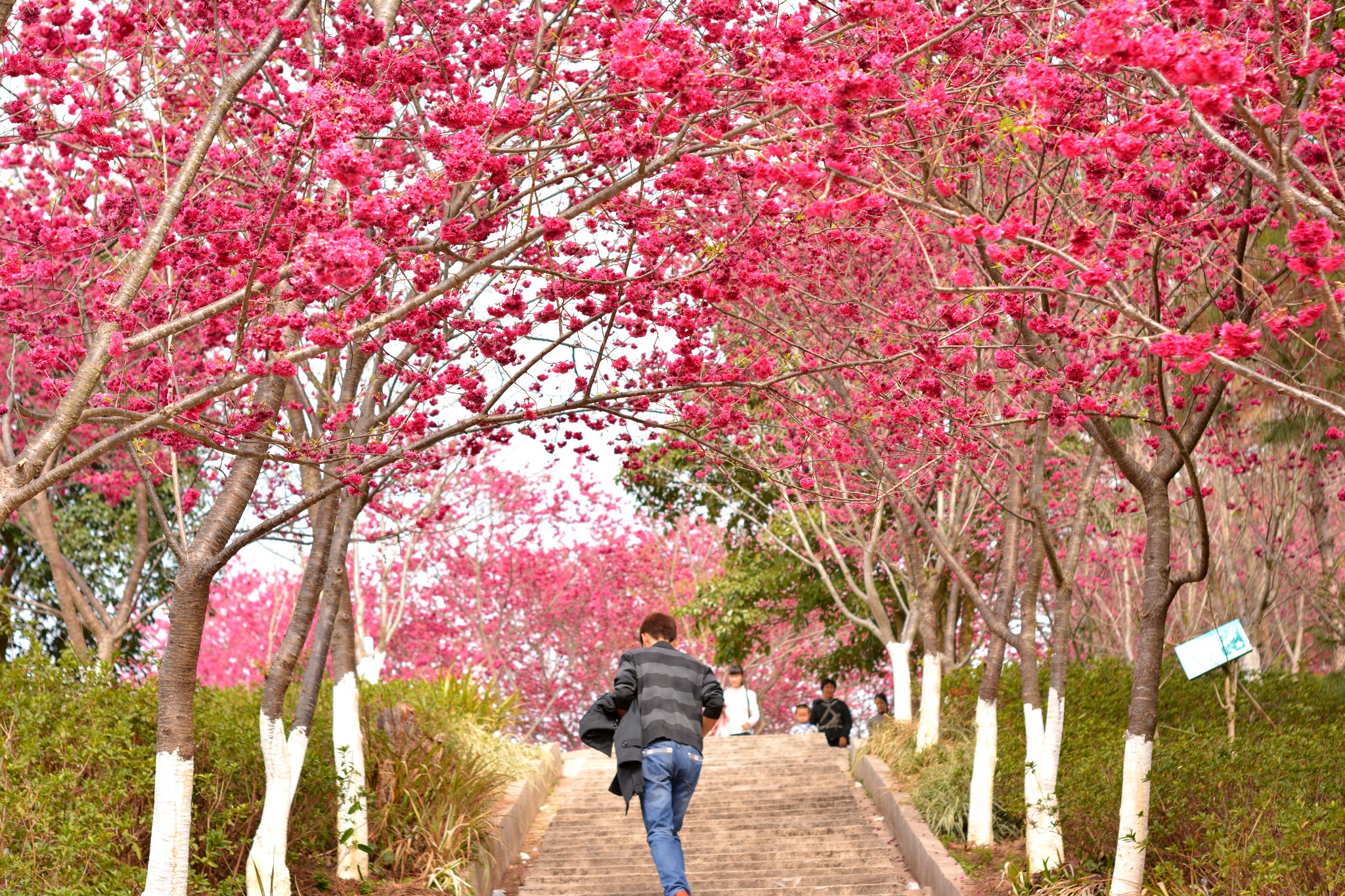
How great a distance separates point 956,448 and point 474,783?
14.3 ft

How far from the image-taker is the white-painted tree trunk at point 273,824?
640cm

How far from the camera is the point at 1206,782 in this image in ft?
22.2

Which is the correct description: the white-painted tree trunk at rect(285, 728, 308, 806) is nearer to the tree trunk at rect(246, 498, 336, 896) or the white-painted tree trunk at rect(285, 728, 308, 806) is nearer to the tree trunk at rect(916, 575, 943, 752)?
the tree trunk at rect(246, 498, 336, 896)

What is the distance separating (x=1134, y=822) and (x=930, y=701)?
5469 millimetres

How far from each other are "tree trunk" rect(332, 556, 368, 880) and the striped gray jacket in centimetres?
196

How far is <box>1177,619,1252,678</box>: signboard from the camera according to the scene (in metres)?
8.52

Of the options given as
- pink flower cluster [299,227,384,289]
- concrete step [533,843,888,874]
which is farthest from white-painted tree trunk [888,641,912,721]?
pink flower cluster [299,227,384,289]

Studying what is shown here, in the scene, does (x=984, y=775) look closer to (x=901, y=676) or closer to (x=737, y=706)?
(x=901, y=676)

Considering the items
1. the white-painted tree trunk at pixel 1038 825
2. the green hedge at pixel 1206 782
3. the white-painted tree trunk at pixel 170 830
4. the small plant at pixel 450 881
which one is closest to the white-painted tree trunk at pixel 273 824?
the white-painted tree trunk at pixel 170 830

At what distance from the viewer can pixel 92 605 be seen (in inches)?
555

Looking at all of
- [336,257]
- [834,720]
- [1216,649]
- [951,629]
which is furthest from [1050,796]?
[951,629]

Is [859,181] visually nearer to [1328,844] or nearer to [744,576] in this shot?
[1328,844]

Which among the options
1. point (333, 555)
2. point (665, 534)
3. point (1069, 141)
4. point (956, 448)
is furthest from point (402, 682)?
point (665, 534)

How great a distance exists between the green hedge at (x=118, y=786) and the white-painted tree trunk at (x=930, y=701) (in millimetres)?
4377
